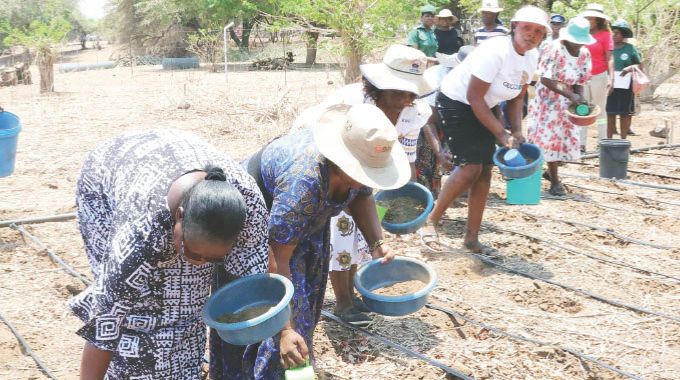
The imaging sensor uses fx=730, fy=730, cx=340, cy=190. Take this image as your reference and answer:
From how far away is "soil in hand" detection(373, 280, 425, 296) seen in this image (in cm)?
286

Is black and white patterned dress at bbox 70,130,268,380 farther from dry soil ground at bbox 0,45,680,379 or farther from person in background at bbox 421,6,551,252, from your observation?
person in background at bbox 421,6,551,252

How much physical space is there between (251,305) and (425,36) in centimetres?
667

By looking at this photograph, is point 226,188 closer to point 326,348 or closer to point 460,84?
point 326,348

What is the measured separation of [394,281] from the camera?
2916 millimetres

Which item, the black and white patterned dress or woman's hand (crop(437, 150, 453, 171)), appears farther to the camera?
woman's hand (crop(437, 150, 453, 171))

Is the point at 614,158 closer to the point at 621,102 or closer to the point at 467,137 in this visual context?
the point at 621,102

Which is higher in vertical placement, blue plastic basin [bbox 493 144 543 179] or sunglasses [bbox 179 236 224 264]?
sunglasses [bbox 179 236 224 264]

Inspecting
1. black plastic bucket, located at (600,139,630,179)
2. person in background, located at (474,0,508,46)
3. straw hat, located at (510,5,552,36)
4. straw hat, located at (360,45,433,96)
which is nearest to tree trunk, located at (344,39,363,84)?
person in background, located at (474,0,508,46)

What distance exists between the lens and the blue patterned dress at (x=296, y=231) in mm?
2160

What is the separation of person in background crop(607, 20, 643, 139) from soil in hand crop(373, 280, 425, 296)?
533 cm

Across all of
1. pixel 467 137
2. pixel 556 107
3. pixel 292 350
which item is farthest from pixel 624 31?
pixel 292 350

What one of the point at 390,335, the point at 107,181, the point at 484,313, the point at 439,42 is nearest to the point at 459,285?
the point at 484,313

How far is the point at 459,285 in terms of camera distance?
4.04m

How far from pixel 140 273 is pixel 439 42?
23.9ft
